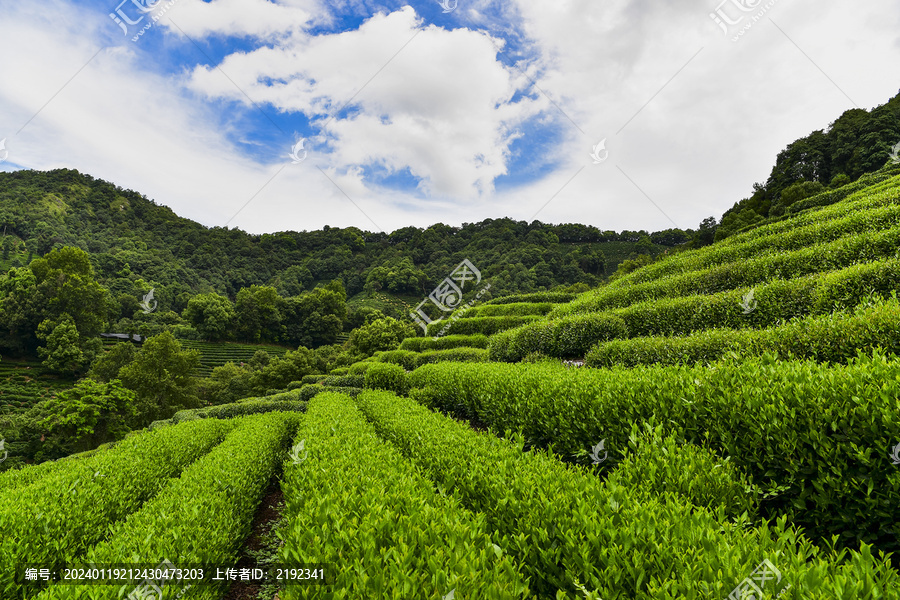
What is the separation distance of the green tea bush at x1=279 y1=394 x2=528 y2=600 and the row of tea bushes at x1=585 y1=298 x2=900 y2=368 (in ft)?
17.1

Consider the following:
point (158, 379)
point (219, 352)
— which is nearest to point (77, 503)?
point (158, 379)

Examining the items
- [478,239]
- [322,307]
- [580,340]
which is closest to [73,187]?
[322,307]

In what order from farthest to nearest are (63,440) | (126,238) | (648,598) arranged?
(126,238), (63,440), (648,598)

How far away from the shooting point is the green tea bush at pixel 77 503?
4.12 m

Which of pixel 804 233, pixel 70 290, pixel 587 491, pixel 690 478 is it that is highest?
pixel 804 233

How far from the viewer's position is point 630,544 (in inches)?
99.7

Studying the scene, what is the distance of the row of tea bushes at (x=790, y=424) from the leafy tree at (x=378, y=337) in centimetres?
3478

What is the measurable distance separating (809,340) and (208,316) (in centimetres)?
8328

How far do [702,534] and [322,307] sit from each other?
8406 centimetres

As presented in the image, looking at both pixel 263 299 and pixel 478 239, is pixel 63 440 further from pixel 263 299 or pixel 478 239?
pixel 478 239

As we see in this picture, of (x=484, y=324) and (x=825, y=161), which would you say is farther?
(x=825, y=161)

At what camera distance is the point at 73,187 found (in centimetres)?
11488

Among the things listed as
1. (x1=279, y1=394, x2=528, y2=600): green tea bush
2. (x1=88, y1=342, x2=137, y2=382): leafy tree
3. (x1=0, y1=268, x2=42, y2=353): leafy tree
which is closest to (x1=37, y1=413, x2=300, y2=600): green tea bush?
(x1=279, y1=394, x2=528, y2=600): green tea bush

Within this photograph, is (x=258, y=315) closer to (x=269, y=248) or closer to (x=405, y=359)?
(x=405, y=359)
